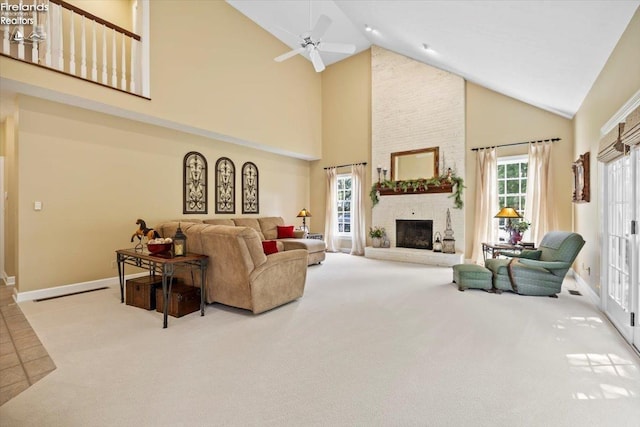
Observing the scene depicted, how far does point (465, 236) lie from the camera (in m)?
6.40

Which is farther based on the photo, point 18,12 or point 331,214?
point 331,214

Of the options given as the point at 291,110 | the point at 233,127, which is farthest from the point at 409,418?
the point at 291,110

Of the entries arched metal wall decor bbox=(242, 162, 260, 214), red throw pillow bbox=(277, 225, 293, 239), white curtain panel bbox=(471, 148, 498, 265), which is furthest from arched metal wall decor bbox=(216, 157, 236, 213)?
white curtain panel bbox=(471, 148, 498, 265)

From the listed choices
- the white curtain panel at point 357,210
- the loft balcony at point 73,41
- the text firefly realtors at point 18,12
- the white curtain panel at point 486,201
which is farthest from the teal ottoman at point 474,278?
Answer: the text firefly realtors at point 18,12

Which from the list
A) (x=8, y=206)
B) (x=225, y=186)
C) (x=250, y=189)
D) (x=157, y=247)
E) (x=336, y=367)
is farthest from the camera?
(x=250, y=189)

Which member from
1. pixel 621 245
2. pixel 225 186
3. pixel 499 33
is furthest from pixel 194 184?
pixel 621 245

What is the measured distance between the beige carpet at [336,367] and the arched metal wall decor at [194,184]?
2.57 metres

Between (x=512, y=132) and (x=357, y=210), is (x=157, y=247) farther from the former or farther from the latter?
(x=512, y=132)

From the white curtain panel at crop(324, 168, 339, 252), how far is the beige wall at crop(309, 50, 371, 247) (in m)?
0.30

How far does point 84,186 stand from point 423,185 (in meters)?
6.41

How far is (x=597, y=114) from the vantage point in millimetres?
3639

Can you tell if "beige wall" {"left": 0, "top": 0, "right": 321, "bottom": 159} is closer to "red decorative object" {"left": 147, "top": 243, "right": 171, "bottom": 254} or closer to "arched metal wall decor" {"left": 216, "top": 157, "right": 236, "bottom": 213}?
"arched metal wall decor" {"left": 216, "top": 157, "right": 236, "bottom": 213}

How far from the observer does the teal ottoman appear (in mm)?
4230

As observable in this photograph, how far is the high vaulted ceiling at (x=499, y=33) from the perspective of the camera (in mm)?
2789
